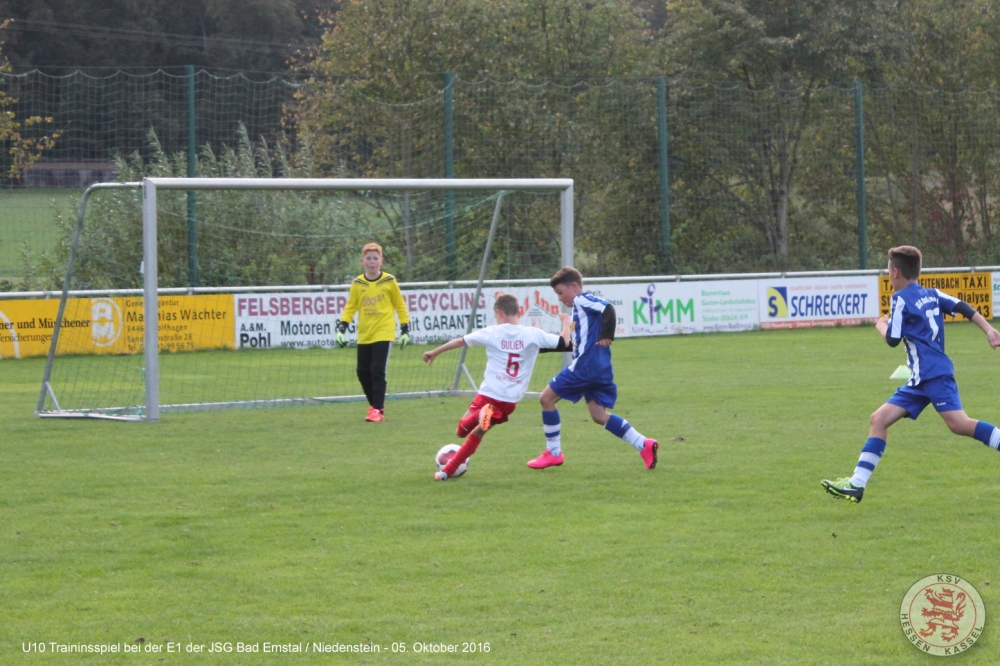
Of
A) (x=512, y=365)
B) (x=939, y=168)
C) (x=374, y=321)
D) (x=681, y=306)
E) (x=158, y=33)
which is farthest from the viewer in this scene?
(x=158, y=33)

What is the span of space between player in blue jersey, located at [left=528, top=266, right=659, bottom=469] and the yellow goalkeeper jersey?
3.03 metres

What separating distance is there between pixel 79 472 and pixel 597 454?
147 inches

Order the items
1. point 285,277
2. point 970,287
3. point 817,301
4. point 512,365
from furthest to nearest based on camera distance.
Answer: point 970,287 < point 817,301 < point 285,277 < point 512,365

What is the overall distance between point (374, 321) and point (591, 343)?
11.1ft

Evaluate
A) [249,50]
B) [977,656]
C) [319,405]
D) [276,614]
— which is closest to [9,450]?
[319,405]

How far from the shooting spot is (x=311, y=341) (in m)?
17.9

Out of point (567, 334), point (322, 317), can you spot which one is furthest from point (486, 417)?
point (322, 317)

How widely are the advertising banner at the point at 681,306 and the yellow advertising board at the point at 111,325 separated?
6.08m

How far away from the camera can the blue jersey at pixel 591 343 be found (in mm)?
8438

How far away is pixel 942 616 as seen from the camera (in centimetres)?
489

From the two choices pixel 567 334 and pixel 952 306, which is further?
pixel 567 334

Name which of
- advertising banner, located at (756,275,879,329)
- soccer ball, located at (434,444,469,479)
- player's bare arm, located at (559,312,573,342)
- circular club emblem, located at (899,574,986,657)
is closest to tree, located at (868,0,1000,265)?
advertising banner, located at (756,275,879,329)

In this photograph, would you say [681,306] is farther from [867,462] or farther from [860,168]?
[867,462]

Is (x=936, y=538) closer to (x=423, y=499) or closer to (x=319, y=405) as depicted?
(x=423, y=499)
